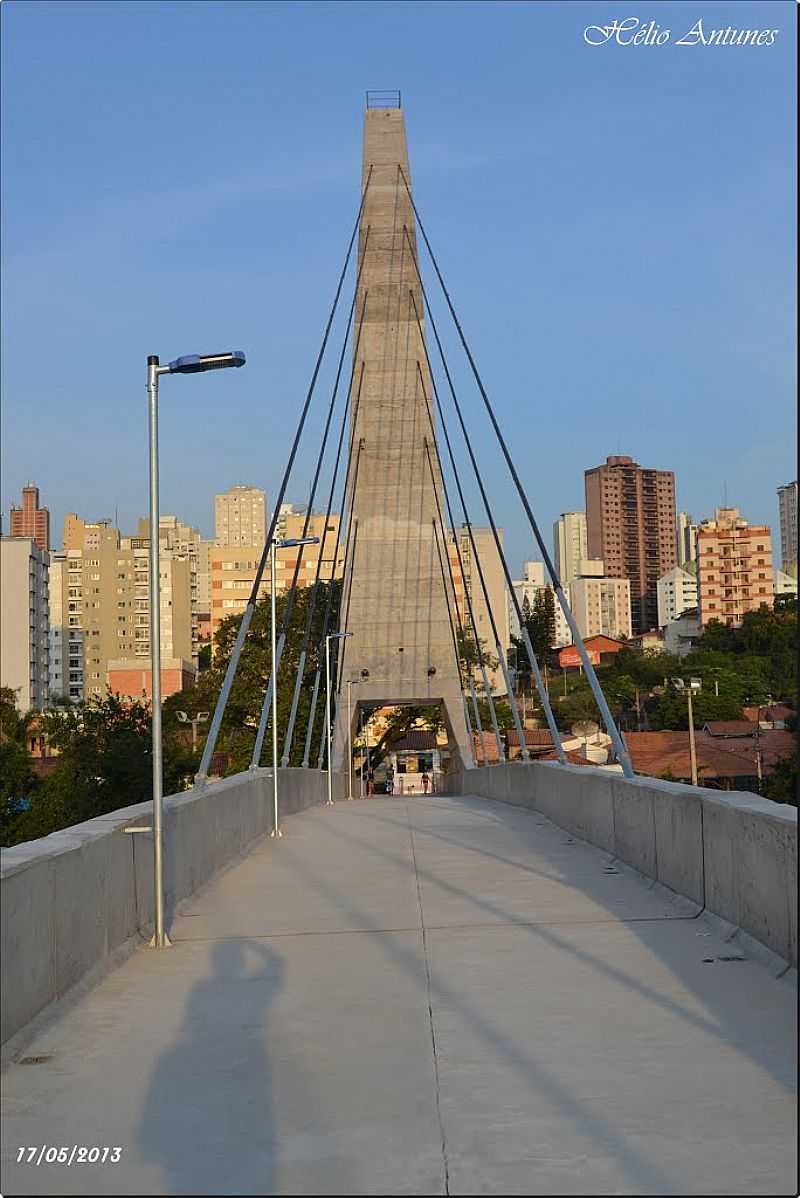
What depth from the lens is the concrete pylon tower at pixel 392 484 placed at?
2292 inches

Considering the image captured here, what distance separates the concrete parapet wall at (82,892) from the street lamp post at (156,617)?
185 millimetres

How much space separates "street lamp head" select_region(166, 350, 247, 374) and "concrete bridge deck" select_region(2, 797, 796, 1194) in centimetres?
444

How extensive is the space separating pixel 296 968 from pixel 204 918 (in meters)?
2.84

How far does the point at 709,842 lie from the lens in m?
11.1

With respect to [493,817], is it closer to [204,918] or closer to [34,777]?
[204,918]

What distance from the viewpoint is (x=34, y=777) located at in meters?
78.1

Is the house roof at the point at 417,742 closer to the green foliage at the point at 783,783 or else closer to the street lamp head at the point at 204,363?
the green foliage at the point at 783,783

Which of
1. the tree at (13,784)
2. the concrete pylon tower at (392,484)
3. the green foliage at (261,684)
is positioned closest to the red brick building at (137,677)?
the green foliage at (261,684)

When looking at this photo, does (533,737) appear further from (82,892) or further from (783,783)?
(82,892)

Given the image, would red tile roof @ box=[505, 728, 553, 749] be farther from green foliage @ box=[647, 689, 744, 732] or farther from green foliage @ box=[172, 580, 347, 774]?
green foliage @ box=[172, 580, 347, 774]

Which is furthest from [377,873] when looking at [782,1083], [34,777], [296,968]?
[34,777]

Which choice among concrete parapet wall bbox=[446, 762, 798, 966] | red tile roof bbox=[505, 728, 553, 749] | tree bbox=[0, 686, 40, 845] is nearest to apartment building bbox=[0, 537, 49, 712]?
red tile roof bbox=[505, 728, 553, 749]

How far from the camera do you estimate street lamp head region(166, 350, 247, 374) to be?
41.5ft

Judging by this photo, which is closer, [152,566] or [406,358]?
[152,566]
